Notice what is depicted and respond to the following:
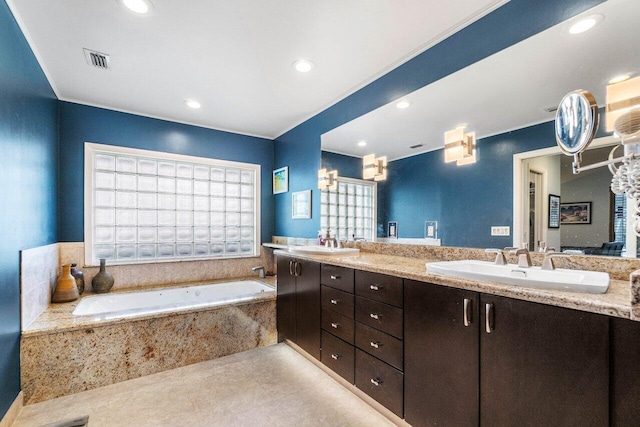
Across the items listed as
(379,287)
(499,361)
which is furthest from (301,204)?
(499,361)

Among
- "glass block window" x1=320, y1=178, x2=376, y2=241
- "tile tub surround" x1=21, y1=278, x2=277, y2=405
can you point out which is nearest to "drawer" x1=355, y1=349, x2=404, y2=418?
"glass block window" x1=320, y1=178, x2=376, y2=241

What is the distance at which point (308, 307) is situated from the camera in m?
2.42

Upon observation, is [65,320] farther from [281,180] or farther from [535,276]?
[535,276]

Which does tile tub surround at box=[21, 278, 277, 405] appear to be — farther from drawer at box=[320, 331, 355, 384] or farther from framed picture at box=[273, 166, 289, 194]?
framed picture at box=[273, 166, 289, 194]

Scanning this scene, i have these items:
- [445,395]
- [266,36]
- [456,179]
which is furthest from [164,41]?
[445,395]

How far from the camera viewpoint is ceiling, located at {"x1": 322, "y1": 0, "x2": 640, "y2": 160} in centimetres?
130

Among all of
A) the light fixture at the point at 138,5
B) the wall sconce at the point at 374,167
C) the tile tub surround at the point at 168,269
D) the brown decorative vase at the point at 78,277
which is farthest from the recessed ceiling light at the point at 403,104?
the brown decorative vase at the point at 78,277

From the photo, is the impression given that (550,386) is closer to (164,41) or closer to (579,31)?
(579,31)

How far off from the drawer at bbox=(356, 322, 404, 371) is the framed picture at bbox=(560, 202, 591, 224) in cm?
108

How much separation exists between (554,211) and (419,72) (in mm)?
1300

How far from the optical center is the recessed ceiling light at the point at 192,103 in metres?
2.97

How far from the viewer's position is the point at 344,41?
6.53 ft

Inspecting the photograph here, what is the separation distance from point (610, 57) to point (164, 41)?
258 cm

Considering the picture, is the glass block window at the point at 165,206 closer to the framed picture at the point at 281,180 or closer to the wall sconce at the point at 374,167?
the framed picture at the point at 281,180
